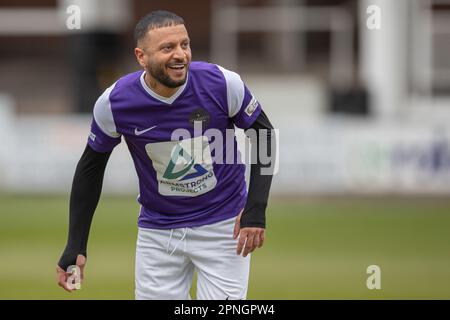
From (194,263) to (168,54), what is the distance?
137cm

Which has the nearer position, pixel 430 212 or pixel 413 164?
pixel 430 212

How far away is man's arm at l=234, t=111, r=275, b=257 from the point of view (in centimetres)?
642

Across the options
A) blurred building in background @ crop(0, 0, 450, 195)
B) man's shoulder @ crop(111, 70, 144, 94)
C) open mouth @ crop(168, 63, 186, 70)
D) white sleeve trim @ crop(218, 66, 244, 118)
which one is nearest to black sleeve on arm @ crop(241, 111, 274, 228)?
white sleeve trim @ crop(218, 66, 244, 118)

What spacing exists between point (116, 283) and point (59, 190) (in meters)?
9.20

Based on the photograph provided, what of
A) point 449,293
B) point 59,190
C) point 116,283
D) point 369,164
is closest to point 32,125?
point 59,190

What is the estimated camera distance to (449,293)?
423 inches

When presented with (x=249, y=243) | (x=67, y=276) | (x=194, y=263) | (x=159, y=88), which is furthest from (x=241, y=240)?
(x=67, y=276)

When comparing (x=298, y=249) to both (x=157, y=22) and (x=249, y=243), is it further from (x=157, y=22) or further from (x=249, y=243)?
(x=157, y=22)

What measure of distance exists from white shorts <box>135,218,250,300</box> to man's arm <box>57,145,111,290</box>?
40cm

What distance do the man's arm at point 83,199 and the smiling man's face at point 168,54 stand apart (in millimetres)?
680

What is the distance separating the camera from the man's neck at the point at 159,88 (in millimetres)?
6531

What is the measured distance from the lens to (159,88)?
258 inches

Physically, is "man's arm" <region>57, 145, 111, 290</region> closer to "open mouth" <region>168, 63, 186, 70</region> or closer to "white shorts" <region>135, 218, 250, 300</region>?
"white shorts" <region>135, 218, 250, 300</region>

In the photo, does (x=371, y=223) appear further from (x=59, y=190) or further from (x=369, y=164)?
(x=59, y=190)
